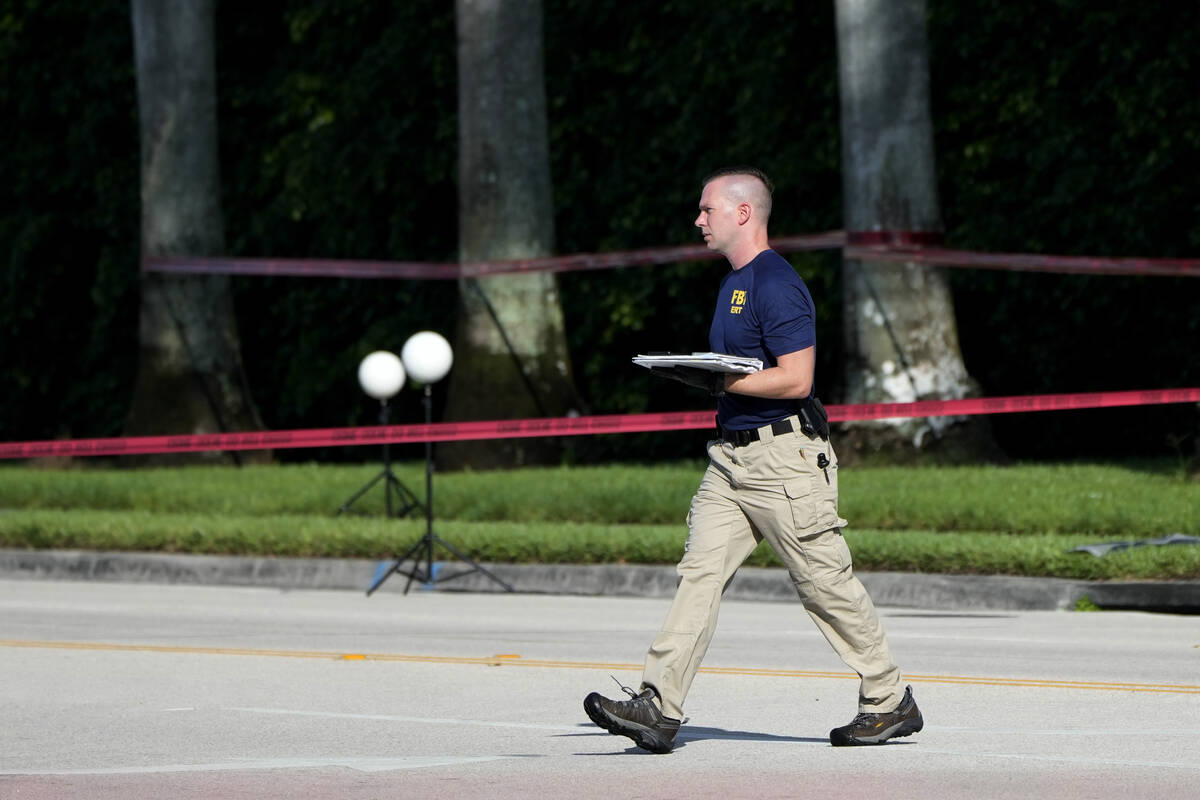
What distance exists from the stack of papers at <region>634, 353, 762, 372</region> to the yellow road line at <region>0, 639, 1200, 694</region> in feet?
9.17

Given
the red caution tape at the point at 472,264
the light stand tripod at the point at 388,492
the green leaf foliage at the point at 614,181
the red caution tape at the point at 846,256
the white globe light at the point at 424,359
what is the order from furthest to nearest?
1. the green leaf foliage at the point at 614,181
2. the red caution tape at the point at 472,264
3. the red caution tape at the point at 846,256
4. the light stand tripod at the point at 388,492
5. the white globe light at the point at 424,359

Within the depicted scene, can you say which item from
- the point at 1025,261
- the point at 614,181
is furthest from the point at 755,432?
the point at 614,181

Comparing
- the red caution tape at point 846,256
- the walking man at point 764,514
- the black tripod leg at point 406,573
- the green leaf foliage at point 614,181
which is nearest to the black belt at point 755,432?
the walking man at point 764,514

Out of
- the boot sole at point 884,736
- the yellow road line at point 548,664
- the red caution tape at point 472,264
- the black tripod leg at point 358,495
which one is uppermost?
the red caution tape at point 472,264

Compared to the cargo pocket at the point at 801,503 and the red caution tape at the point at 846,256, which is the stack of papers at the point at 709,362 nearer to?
the cargo pocket at the point at 801,503

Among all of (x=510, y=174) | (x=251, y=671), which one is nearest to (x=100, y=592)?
(x=251, y=671)

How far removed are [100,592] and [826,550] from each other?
9076 millimetres

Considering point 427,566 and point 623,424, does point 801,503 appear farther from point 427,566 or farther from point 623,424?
point 623,424

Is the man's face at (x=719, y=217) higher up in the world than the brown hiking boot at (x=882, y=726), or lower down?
higher up

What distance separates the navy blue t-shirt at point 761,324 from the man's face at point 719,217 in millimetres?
123

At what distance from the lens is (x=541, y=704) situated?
9078 mm

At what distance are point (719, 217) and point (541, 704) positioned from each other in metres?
2.47

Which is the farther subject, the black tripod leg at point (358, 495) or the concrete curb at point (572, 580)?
the black tripod leg at point (358, 495)

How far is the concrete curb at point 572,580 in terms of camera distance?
42.2 ft
